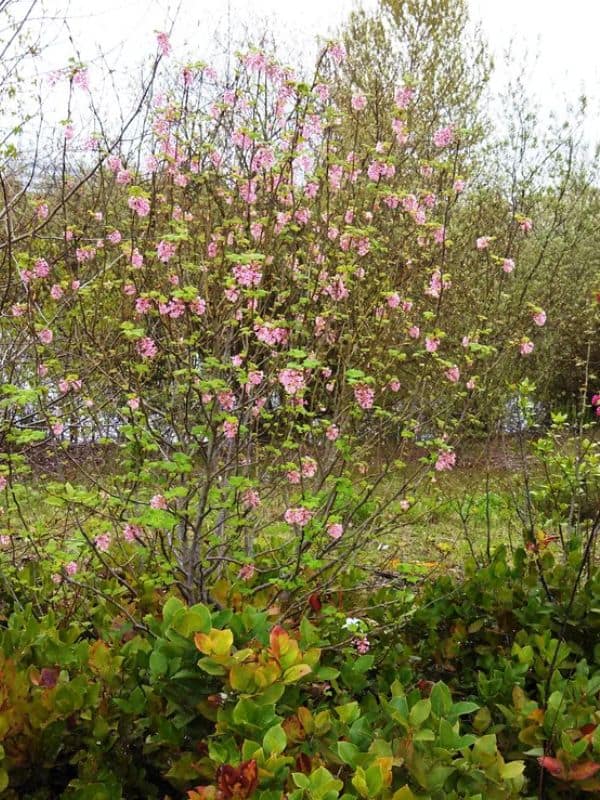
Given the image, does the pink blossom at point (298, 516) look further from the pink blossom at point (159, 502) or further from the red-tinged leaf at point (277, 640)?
the red-tinged leaf at point (277, 640)

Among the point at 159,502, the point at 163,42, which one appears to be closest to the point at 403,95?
the point at 163,42

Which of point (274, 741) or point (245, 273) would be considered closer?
point (274, 741)

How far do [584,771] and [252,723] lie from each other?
0.75 metres

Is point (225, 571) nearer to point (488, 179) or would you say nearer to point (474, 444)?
point (474, 444)

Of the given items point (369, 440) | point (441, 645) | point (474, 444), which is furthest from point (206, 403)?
point (474, 444)

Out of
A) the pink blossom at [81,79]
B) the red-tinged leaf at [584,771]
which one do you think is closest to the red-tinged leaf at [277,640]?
the red-tinged leaf at [584,771]

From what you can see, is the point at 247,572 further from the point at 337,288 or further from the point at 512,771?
the point at 512,771

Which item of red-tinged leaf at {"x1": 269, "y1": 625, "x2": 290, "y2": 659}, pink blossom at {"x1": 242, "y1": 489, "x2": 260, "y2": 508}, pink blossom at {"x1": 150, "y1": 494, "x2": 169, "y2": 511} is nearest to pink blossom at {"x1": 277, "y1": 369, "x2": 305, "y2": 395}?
pink blossom at {"x1": 242, "y1": 489, "x2": 260, "y2": 508}

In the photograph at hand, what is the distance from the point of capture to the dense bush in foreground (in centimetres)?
142

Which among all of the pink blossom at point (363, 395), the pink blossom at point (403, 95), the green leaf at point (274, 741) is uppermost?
the pink blossom at point (403, 95)

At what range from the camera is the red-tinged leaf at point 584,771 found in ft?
5.02

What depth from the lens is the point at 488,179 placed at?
10859 millimetres

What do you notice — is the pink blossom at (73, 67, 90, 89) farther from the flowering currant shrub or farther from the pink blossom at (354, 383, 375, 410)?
the pink blossom at (354, 383, 375, 410)

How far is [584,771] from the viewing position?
1.54m
